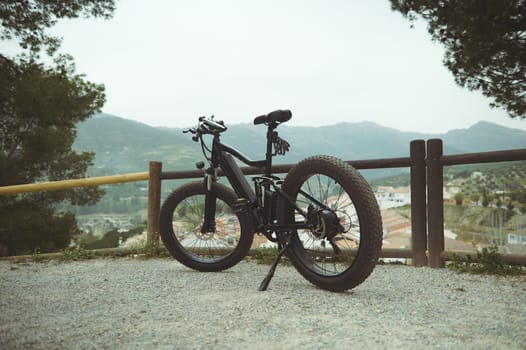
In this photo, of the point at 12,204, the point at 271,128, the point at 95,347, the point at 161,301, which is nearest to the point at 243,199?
the point at 271,128

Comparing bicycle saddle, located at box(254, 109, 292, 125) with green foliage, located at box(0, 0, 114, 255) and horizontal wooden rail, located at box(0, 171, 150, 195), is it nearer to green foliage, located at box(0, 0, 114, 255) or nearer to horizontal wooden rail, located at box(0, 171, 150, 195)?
horizontal wooden rail, located at box(0, 171, 150, 195)

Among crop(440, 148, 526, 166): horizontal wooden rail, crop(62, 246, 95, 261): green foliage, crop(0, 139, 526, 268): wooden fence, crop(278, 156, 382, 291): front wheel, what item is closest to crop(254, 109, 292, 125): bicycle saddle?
crop(278, 156, 382, 291): front wheel

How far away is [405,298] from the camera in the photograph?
2.92 meters

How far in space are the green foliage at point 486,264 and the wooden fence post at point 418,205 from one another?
30cm

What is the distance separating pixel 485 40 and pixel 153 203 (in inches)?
220

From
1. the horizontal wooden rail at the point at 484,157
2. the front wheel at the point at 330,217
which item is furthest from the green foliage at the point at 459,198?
the front wheel at the point at 330,217

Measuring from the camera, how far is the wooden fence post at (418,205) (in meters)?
4.24

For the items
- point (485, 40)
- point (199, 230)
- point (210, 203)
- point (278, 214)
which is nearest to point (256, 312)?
point (278, 214)

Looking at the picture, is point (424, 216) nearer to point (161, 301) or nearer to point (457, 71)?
point (161, 301)

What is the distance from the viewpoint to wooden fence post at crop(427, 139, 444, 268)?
13.6 ft

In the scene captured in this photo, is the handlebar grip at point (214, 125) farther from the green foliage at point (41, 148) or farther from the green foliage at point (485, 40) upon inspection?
the green foliage at point (41, 148)

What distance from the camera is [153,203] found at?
17.6 ft

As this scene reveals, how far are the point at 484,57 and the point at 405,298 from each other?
5739mm

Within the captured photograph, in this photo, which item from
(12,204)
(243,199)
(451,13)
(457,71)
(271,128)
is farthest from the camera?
(12,204)
